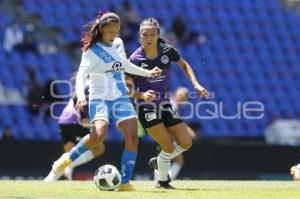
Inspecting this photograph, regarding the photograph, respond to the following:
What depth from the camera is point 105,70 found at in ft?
29.6

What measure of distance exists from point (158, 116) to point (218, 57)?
10.7m

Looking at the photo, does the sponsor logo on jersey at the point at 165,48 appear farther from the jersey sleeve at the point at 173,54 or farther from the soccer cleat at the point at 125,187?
the soccer cleat at the point at 125,187

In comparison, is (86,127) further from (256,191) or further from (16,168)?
(256,191)

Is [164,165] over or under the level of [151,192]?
over

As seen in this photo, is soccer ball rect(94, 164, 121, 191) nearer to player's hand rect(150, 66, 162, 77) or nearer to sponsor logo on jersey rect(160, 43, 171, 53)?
player's hand rect(150, 66, 162, 77)

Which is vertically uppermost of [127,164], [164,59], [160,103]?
[164,59]

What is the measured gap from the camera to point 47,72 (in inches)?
716

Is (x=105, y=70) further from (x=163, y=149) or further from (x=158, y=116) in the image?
(x=163, y=149)

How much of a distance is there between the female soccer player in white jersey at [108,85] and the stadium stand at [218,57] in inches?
314

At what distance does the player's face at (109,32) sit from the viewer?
8.98m

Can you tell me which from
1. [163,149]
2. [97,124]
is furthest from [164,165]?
[97,124]

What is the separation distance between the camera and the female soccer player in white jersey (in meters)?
8.88

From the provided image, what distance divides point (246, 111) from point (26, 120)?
5050 mm

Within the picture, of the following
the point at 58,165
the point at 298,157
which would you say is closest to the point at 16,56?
the point at 298,157
